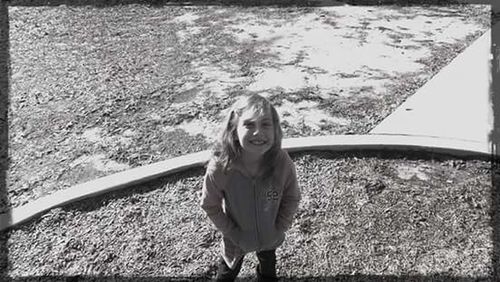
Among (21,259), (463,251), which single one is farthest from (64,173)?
(463,251)

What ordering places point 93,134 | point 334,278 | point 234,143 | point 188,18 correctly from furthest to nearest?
1. point 188,18
2. point 93,134
3. point 334,278
4. point 234,143

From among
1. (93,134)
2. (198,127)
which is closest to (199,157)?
(198,127)

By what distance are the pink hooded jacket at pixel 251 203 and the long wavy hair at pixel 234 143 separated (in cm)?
3

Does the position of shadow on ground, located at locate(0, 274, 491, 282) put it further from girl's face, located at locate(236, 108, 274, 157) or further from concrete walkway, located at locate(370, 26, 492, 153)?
concrete walkway, located at locate(370, 26, 492, 153)

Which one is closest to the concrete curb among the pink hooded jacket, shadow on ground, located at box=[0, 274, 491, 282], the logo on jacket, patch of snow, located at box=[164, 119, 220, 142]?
patch of snow, located at box=[164, 119, 220, 142]

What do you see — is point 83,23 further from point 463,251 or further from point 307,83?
point 463,251

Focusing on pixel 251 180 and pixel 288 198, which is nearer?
pixel 251 180

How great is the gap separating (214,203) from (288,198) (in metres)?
0.38

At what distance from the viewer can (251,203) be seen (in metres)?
2.76

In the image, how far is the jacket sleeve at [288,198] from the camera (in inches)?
109

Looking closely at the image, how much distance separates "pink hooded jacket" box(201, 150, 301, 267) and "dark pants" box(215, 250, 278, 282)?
18cm

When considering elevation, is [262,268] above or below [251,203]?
below

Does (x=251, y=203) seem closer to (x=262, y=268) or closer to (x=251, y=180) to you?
(x=251, y=180)

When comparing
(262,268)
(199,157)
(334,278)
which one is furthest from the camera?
(199,157)
